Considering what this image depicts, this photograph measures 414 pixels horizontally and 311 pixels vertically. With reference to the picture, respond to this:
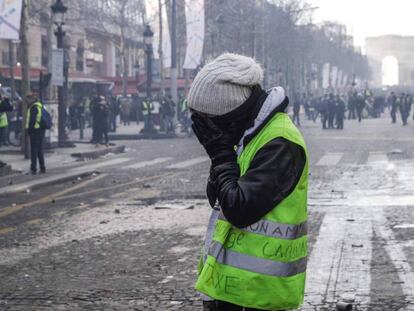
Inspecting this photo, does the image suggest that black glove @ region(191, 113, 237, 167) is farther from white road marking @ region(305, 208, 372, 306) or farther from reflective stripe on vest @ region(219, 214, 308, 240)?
white road marking @ region(305, 208, 372, 306)

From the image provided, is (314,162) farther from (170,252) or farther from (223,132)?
(223,132)

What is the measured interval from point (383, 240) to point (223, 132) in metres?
6.63

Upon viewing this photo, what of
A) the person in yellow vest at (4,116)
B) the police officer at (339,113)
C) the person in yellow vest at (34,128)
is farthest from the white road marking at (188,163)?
the police officer at (339,113)

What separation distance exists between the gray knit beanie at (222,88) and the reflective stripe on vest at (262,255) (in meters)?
0.15

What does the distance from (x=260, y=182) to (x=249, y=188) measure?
0.04 meters

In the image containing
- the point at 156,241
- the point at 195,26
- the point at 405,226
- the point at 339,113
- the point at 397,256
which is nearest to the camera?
the point at 397,256

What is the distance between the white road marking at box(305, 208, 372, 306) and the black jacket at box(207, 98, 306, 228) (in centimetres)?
350

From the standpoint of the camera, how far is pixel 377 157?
23.9 m

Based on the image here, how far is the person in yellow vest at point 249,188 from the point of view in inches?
137

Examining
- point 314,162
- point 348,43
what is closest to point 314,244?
point 314,162

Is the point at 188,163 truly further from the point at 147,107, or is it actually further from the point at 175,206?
the point at 147,107

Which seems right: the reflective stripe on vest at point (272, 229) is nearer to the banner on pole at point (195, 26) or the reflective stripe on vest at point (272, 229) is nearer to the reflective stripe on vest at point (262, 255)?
the reflective stripe on vest at point (262, 255)

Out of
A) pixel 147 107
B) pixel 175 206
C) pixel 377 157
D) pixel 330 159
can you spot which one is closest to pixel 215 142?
pixel 175 206

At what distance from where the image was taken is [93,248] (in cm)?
968
